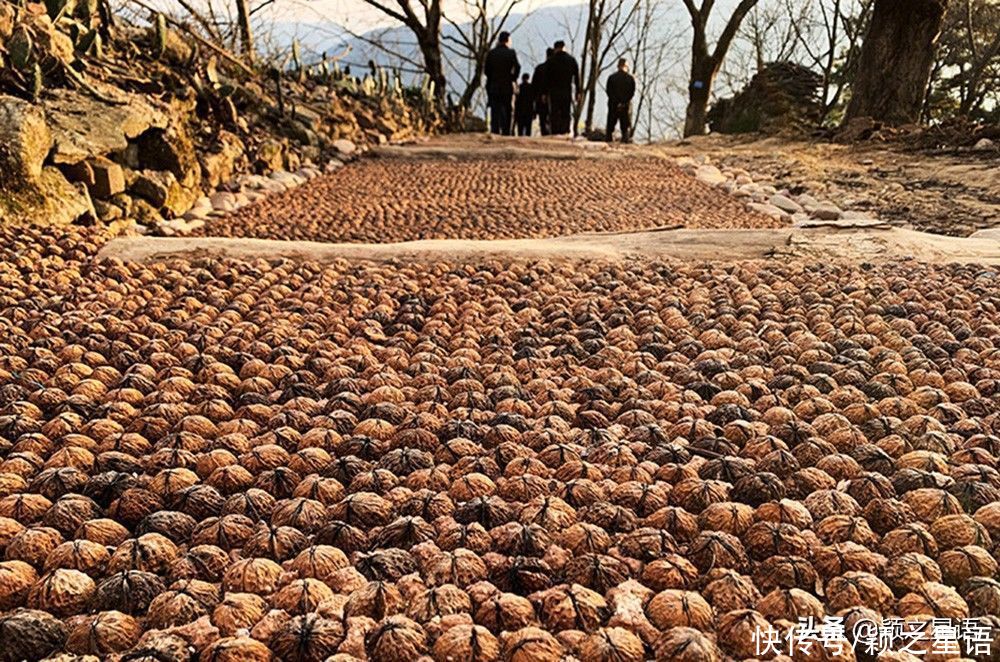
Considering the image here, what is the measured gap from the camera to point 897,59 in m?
8.70

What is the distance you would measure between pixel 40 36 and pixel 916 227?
504 cm

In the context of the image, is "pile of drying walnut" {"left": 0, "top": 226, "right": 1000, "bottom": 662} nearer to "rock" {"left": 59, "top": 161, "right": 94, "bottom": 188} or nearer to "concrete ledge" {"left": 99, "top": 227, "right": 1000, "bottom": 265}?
"concrete ledge" {"left": 99, "top": 227, "right": 1000, "bottom": 265}

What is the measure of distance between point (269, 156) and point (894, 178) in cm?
499

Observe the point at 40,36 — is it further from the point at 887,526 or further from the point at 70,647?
the point at 887,526

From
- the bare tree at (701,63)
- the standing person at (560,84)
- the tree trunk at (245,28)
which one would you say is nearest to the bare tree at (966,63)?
the bare tree at (701,63)

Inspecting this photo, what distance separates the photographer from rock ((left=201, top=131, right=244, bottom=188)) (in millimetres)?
5191

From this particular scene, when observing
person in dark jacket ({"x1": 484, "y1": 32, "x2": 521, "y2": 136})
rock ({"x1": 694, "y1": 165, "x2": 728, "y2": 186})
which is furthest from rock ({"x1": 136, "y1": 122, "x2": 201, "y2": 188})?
person in dark jacket ({"x1": 484, "y1": 32, "x2": 521, "y2": 136})

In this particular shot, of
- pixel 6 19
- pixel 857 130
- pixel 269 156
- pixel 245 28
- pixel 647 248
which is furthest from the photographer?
pixel 245 28

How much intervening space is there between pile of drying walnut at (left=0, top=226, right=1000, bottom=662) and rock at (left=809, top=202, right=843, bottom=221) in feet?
8.03

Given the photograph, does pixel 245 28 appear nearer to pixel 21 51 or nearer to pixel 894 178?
pixel 21 51

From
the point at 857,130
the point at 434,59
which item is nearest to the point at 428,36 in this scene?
the point at 434,59

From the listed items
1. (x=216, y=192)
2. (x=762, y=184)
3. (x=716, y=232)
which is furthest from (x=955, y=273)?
(x=216, y=192)

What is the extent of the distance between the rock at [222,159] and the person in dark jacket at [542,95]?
271 inches

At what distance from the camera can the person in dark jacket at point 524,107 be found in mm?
12789
